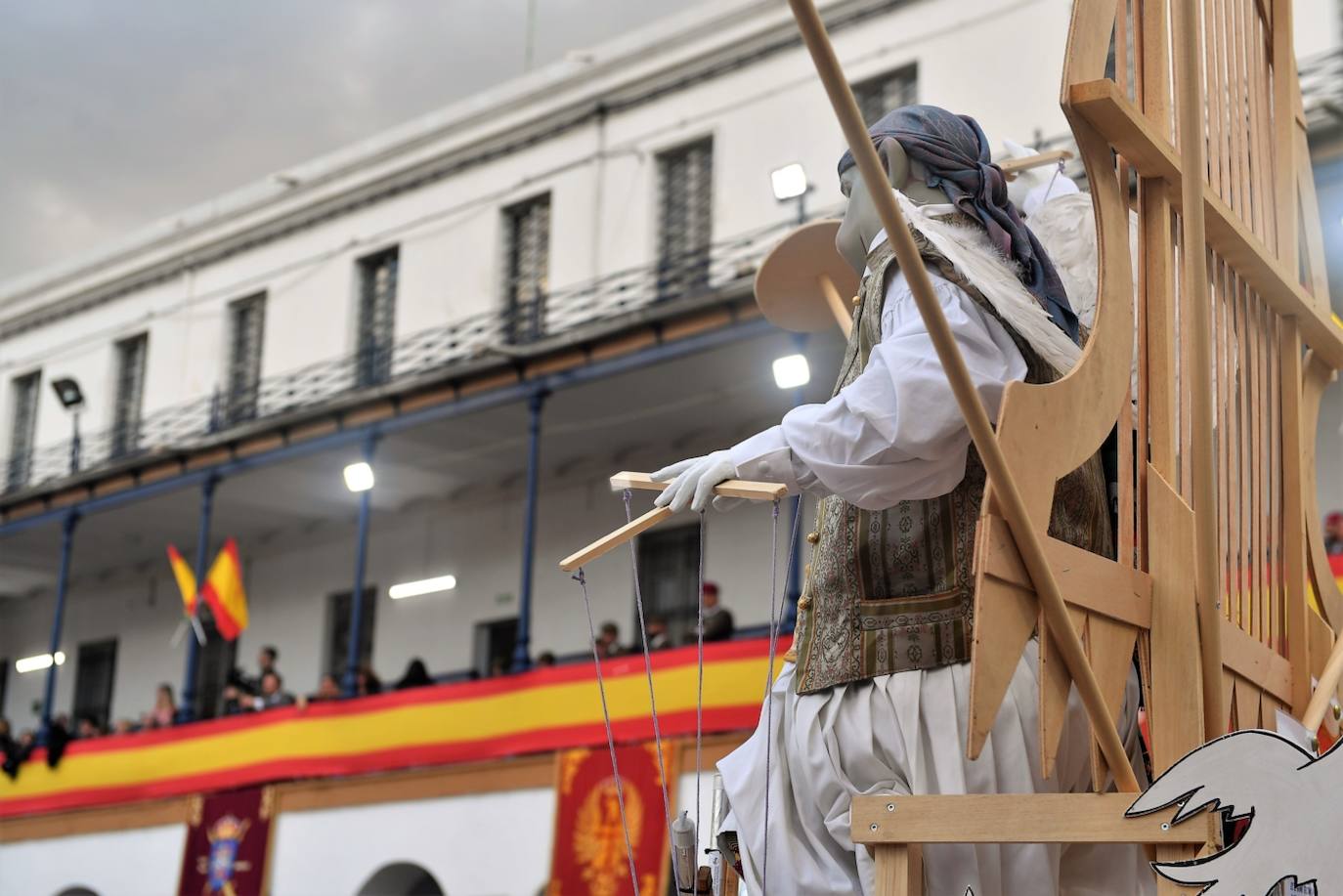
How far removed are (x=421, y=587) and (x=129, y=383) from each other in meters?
6.26

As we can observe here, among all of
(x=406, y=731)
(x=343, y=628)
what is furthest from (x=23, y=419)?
(x=406, y=731)

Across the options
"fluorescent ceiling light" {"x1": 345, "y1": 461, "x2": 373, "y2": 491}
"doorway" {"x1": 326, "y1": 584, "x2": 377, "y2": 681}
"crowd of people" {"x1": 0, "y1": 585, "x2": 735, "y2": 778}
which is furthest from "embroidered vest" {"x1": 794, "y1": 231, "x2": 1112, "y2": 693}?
"doorway" {"x1": 326, "y1": 584, "x2": 377, "y2": 681}

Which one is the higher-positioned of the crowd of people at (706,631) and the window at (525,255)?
the window at (525,255)

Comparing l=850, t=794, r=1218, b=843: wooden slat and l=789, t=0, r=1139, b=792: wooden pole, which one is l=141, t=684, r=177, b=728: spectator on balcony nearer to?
l=850, t=794, r=1218, b=843: wooden slat

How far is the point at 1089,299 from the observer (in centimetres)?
367

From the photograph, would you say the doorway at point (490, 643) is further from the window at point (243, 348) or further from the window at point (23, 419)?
the window at point (23, 419)

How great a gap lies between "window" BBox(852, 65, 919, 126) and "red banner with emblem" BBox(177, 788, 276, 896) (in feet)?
26.3

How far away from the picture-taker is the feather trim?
120 inches

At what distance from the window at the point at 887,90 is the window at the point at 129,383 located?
35.7ft

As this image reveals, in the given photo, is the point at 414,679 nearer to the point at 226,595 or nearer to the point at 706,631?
the point at 226,595

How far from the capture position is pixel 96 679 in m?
23.0

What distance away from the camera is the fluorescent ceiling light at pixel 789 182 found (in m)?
12.1

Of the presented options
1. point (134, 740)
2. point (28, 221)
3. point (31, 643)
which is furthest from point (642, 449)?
point (28, 221)

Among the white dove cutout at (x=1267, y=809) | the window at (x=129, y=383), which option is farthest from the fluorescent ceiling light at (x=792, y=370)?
the window at (x=129, y=383)
